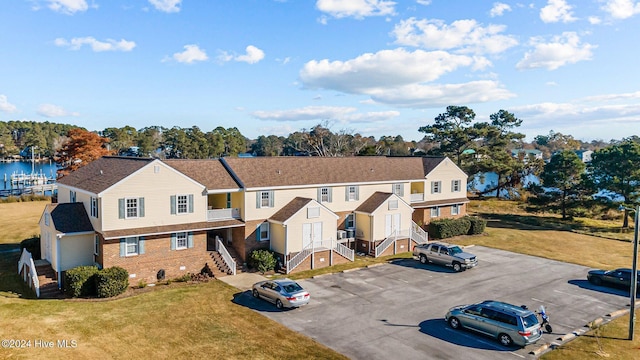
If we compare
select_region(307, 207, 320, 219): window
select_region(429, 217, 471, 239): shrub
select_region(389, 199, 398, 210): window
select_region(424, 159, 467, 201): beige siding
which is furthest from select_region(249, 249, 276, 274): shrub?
select_region(424, 159, 467, 201): beige siding

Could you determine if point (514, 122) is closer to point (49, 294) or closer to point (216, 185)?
point (216, 185)

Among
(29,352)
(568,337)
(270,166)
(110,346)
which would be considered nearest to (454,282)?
(568,337)

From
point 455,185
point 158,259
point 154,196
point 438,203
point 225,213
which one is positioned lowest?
point 158,259

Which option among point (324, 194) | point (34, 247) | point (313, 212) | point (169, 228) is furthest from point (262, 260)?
point (34, 247)

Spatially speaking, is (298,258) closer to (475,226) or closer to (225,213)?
(225,213)

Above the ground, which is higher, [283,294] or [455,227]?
[455,227]

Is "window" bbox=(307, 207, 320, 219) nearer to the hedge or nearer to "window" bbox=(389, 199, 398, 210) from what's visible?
"window" bbox=(389, 199, 398, 210)
